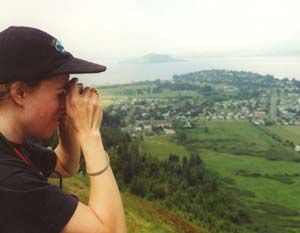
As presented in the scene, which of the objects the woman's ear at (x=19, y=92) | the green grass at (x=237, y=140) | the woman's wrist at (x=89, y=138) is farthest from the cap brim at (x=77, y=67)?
the green grass at (x=237, y=140)

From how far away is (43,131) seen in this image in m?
1.73

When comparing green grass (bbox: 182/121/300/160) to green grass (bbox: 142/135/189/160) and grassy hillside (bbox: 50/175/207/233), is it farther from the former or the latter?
grassy hillside (bbox: 50/175/207/233)

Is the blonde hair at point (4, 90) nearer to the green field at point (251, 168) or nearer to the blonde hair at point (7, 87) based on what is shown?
the blonde hair at point (7, 87)

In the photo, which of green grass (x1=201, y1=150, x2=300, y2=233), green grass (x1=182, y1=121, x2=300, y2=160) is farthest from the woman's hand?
green grass (x1=182, y1=121, x2=300, y2=160)

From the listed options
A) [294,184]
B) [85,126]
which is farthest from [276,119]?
[85,126]

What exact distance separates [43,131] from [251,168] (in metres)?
65.2

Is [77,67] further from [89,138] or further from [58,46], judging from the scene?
[89,138]

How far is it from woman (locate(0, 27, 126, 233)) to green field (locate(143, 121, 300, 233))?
4297 centimetres

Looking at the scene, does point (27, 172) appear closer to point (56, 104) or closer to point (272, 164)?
point (56, 104)

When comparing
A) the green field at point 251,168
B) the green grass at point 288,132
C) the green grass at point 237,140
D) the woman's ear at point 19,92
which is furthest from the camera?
the green grass at point 288,132

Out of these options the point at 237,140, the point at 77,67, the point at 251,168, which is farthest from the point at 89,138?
the point at 237,140

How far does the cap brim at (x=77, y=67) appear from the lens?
165 cm

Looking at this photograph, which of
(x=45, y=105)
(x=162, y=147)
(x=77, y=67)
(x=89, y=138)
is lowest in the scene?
(x=162, y=147)

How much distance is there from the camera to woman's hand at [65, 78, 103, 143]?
175cm
